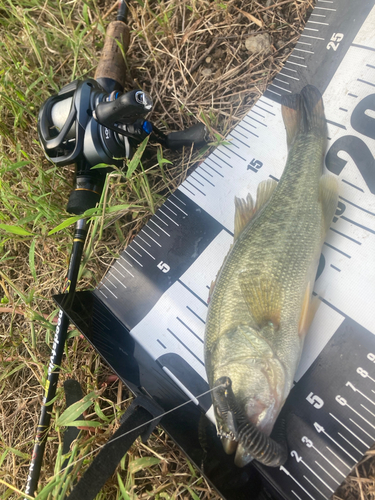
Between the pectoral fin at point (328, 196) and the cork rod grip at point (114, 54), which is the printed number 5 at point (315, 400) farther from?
the cork rod grip at point (114, 54)

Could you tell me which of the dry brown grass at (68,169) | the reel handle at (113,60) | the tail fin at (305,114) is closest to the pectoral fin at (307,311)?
the tail fin at (305,114)

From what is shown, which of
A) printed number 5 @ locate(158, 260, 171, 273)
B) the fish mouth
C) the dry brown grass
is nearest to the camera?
the fish mouth

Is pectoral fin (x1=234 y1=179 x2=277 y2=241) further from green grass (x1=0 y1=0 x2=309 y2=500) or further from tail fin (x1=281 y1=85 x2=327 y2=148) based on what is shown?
green grass (x1=0 y1=0 x2=309 y2=500)

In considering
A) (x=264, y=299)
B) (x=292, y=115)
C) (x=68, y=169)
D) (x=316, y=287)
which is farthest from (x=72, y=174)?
(x=316, y=287)

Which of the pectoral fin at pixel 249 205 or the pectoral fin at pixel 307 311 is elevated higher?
the pectoral fin at pixel 249 205

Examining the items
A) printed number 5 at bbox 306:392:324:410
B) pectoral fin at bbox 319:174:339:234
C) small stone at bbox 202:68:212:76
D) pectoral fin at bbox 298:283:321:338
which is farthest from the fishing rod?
printed number 5 at bbox 306:392:324:410
